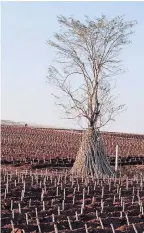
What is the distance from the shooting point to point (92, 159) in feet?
36.8

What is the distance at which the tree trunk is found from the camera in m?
11.1

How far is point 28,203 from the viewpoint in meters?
6.94

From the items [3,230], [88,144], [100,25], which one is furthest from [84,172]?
[3,230]

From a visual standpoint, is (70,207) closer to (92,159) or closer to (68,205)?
(68,205)

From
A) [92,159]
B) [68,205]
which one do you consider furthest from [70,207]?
[92,159]

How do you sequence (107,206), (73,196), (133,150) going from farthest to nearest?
(133,150), (73,196), (107,206)

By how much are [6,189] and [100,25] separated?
504 centimetres

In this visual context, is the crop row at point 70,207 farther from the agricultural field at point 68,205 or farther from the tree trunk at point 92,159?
the tree trunk at point 92,159

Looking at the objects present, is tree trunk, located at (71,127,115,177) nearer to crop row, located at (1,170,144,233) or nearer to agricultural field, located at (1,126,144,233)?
agricultural field, located at (1,126,144,233)

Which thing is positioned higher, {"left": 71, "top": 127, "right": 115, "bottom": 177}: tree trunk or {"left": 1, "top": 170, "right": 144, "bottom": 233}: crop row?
{"left": 71, "top": 127, "right": 115, "bottom": 177}: tree trunk

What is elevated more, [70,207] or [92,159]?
[92,159]

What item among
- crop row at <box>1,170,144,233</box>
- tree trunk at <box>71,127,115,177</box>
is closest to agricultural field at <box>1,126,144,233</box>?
crop row at <box>1,170,144,233</box>

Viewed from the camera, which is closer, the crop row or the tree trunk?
the crop row

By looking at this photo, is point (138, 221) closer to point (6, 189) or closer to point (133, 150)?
point (6, 189)
